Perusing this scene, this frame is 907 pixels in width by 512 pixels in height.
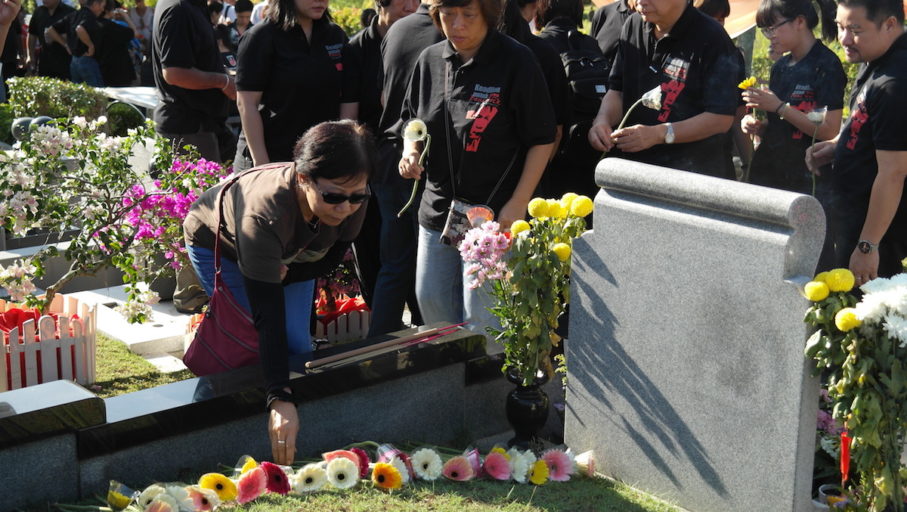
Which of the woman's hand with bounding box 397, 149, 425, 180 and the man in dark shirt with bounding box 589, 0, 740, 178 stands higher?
the man in dark shirt with bounding box 589, 0, 740, 178

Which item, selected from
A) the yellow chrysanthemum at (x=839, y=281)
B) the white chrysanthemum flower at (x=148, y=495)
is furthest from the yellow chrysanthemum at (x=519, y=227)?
the white chrysanthemum flower at (x=148, y=495)

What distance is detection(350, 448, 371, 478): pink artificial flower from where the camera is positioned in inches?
145

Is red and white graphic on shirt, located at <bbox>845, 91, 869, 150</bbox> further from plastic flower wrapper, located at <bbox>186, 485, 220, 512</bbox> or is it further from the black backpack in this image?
plastic flower wrapper, located at <bbox>186, 485, 220, 512</bbox>

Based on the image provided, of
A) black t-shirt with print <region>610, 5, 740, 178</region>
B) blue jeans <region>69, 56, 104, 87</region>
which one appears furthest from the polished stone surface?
blue jeans <region>69, 56, 104, 87</region>

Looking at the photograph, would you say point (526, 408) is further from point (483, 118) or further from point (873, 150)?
point (873, 150)

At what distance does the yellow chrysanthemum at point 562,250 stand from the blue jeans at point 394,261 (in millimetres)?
1413

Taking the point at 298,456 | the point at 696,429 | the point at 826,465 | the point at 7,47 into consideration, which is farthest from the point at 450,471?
the point at 7,47

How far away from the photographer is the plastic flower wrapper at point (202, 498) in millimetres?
3299

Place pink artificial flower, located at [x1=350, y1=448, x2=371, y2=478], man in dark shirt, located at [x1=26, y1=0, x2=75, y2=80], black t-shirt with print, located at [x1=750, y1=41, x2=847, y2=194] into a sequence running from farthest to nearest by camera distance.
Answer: man in dark shirt, located at [x1=26, y1=0, x2=75, y2=80]
black t-shirt with print, located at [x1=750, y1=41, x2=847, y2=194]
pink artificial flower, located at [x1=350, y1=448, x2=371, y2=478]

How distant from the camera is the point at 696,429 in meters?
3.61

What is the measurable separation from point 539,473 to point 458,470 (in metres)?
0.29

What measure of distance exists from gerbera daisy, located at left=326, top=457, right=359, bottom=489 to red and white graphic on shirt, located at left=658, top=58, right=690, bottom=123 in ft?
7.03

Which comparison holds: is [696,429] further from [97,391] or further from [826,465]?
[97,391]

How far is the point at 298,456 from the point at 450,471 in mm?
577
